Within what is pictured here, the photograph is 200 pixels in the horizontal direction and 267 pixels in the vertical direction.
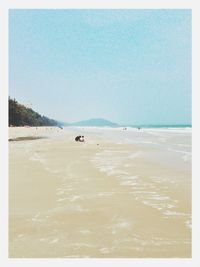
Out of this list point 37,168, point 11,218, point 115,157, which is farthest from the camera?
point 115,157

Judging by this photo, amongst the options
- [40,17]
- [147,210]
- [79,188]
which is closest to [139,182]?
[79,188]

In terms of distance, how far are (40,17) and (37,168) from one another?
2081 millimetres

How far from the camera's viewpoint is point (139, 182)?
495 cm

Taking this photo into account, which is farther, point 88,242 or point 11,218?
point 11,218

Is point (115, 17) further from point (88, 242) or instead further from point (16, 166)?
point (88, 242)

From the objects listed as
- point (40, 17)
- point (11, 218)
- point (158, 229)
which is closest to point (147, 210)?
point (158, 229)

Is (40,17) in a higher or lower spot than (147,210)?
higher

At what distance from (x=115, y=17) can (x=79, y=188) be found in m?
2.37

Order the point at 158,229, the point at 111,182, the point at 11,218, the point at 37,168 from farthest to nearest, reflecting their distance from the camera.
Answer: the point at 37,168, the point at 111,182, the point at 11,218, the point at 158,229

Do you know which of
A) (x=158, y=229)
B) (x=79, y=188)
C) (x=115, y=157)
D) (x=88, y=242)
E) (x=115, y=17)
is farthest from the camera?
(x=115, y=157)
